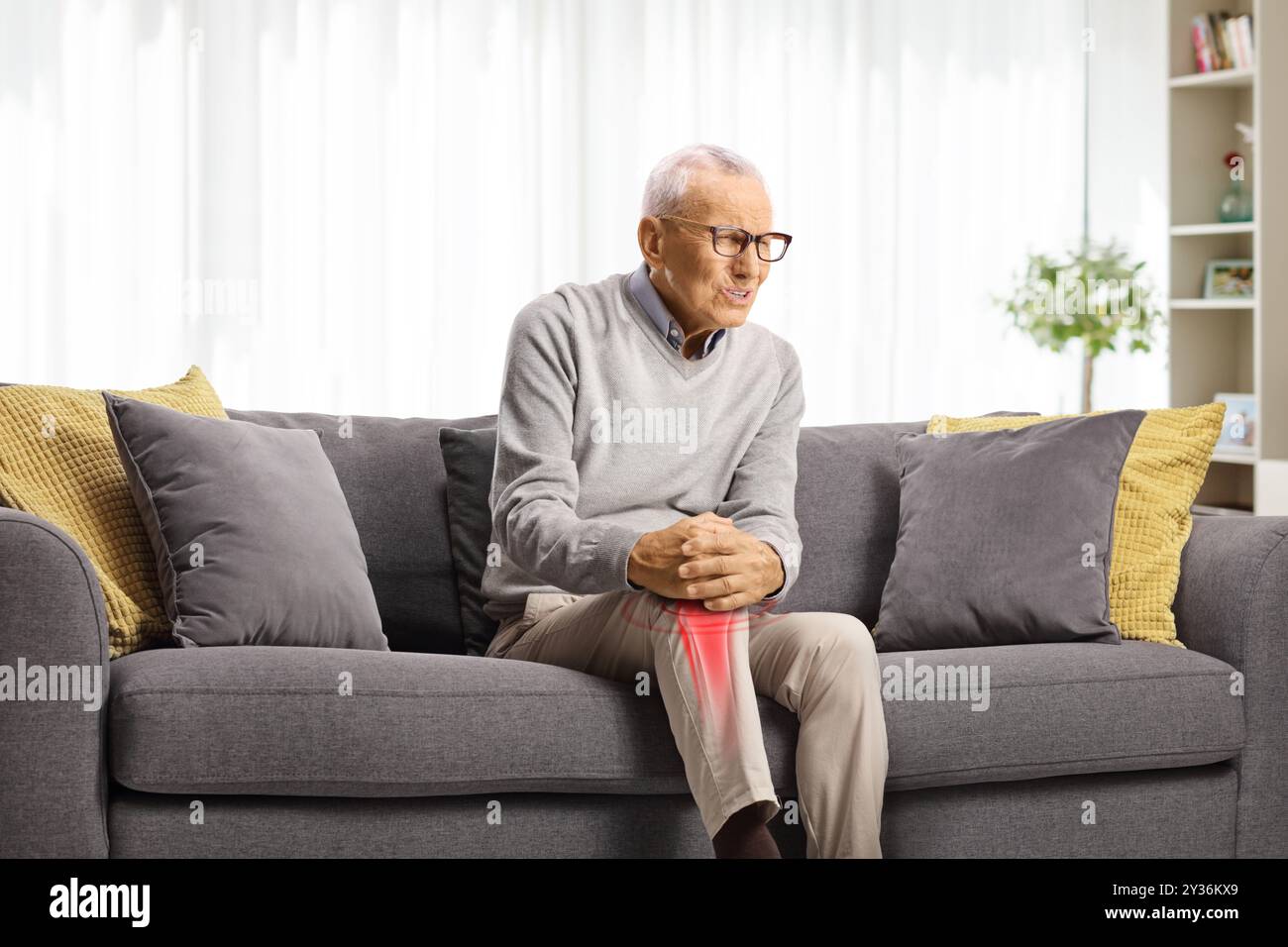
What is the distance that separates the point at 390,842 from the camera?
5.68 feet

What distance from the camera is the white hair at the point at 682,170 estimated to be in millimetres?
2016

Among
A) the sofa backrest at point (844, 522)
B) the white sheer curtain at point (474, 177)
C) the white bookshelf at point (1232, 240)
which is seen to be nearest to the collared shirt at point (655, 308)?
the sofa backrest at point (844, 522)

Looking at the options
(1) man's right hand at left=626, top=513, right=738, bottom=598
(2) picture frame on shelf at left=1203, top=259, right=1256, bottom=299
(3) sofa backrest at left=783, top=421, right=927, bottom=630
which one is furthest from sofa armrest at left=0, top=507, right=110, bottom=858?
(2) picture frame on shelf at left=1203, top=259, right=1256, bottom=299

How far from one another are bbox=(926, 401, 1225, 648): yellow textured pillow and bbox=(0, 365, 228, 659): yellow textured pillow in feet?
4.81

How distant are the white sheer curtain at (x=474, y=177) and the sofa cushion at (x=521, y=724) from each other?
2230 millimetres

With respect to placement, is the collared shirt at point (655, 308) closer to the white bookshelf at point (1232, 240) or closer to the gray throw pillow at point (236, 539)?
the gray throw pillow at point (236, 539)

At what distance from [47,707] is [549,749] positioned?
609 mm

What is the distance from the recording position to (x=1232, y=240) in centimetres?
430

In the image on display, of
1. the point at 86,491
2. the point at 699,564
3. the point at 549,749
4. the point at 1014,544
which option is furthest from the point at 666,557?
the point at 86,491

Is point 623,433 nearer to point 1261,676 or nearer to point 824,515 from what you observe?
point 824,515

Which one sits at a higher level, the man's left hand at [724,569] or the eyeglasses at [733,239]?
the eyeglasses at [733,239]

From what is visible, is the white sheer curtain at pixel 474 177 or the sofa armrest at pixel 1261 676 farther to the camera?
the white sheer curtain at pixel 474 177

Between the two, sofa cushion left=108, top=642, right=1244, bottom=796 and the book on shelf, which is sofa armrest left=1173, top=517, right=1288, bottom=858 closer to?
sofa cushion left=108, top=642, right=1244, bottom=796
